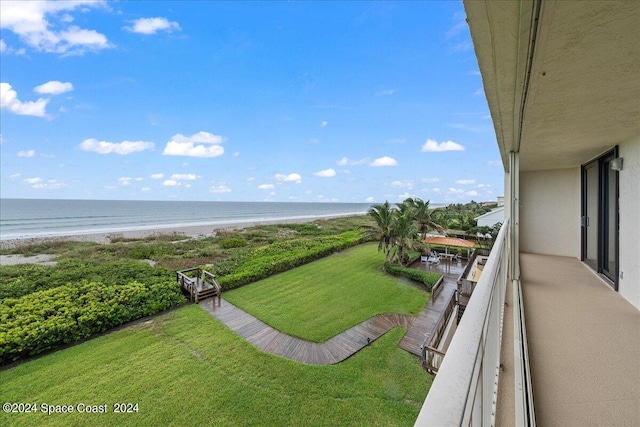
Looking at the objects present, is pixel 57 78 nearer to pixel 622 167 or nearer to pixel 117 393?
pixel 117 393

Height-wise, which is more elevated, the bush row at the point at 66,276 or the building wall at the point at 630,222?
the building wall at the point at 630,222

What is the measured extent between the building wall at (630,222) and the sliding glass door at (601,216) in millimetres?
262

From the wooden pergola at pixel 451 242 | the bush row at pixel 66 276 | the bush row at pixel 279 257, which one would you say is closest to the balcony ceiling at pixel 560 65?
the wooden pergola at pixel 451 242

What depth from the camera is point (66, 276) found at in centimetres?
988

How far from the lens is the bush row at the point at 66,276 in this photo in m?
8.81

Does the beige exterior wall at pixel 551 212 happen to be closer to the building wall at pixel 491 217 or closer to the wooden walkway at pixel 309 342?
the building wall at pixel 491 217

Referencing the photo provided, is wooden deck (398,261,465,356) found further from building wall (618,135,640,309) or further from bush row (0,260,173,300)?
bush row (0,260,173,300)

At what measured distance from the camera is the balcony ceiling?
128 centimetres

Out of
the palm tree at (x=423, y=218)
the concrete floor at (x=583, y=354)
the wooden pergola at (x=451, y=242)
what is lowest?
the wooden pergola at (x=451, y=242)

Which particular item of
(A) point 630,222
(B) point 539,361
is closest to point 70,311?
(B) point 539,361

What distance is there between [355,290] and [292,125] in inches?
1363

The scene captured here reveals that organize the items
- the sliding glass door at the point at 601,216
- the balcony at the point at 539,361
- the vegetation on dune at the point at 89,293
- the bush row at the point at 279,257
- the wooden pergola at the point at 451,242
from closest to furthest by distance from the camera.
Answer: the balcony at the point at 539,361, the sliding glass door at the point at 601,216, the vegetation on dune at the point at 89,293, the bush row at the point at 279,257, the wooden pergola at the point at 451,242

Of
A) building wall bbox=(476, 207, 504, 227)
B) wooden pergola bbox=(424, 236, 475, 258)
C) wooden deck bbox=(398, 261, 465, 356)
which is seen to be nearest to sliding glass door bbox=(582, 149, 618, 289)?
wooden deck bbox=(398, 261, 465, 356)

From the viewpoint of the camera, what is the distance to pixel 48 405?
5117mm
